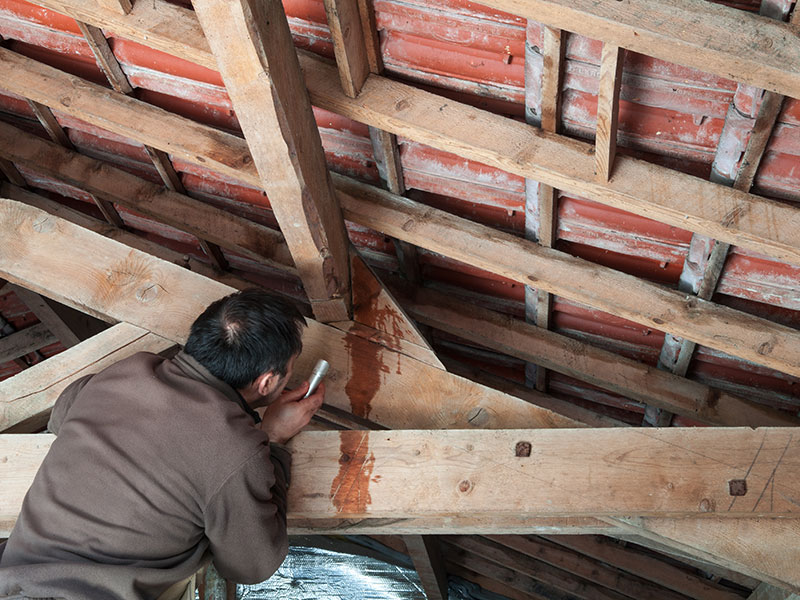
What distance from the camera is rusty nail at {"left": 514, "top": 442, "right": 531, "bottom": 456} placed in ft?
7.72

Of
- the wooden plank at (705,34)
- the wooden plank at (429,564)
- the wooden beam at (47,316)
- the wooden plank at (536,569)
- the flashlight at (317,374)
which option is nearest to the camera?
the wooden plank at (705,34)

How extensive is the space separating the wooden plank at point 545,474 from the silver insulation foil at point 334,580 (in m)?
3.71

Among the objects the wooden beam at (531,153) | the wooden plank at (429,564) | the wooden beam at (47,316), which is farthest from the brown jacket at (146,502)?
the wooden beam at (47,316)

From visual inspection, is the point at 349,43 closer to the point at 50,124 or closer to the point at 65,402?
the point at 65,402

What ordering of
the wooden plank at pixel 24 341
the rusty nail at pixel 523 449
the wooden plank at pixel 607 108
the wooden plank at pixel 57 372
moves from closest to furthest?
the wooden plank at pixel 607 108 → the rusty nail at pixel 523 449 → the wooden plank at pixel 57 372 → the wooden plank at pixel 24 341

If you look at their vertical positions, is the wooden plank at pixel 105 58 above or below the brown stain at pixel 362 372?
above

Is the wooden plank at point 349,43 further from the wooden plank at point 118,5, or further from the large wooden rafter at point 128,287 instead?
the large wooden rafter at point 128,287

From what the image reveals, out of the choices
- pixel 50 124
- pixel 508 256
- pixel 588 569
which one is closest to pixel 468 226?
pixel 508 256

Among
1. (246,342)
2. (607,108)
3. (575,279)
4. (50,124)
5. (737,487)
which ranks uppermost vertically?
(50,124)

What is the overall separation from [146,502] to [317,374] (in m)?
0.70

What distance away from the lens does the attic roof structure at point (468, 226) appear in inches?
82.3

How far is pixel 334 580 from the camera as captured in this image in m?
5.91

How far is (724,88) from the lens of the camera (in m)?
2.05

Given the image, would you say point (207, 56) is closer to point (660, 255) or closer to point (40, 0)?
point (40, 0)
